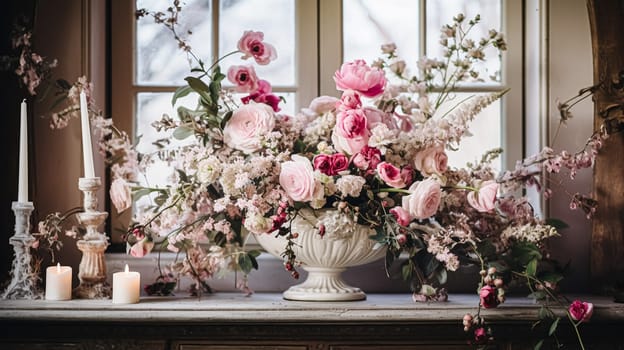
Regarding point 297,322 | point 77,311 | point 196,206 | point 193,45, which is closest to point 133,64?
point 193,45

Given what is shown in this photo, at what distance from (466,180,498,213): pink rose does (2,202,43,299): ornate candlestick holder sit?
111 centimetres

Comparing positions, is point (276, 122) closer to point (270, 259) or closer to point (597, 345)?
point (270, 259)

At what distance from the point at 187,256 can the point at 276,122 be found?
0.42 meters

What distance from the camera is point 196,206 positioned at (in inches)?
77.0

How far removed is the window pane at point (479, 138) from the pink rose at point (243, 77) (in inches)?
27.6

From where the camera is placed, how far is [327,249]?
6.25 ft

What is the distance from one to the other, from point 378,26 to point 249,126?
727mm

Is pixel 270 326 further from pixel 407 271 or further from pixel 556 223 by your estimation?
pixel 556 223

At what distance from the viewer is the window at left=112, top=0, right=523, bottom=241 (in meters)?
2.35

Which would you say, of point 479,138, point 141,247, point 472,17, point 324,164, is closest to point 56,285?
point 141,247

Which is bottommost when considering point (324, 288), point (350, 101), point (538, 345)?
point (538, 345)

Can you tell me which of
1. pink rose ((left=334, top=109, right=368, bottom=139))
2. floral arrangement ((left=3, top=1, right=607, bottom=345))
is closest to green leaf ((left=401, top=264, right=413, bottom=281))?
floral arrangement ((left=3, top=1, right=607, bottom=345))

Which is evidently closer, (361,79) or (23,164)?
(361,79)

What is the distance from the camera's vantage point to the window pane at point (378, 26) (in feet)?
7.80
